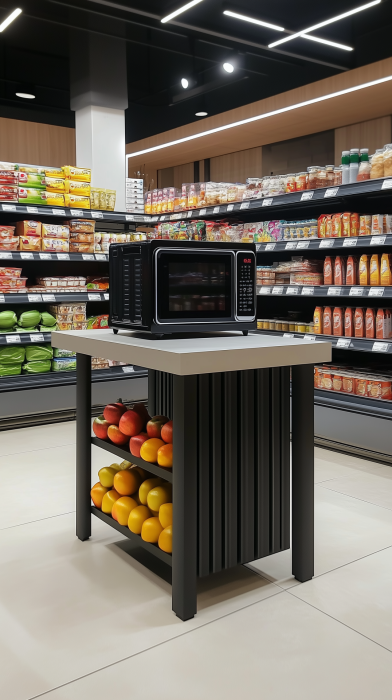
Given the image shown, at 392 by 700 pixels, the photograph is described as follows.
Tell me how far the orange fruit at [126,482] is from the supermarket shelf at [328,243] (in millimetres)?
2297

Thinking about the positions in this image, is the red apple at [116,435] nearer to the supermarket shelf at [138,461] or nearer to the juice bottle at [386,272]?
the supermarket shelf at [138,461]

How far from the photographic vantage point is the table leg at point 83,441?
256 cm

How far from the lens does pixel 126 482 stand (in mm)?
2451

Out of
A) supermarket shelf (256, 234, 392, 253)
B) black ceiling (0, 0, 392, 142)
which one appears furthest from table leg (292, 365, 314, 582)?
black ceiling (0, 0, 392, 142)

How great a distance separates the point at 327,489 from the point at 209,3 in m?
3.50

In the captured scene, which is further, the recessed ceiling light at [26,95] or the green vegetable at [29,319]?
the recessed ceiling light at [26,95]

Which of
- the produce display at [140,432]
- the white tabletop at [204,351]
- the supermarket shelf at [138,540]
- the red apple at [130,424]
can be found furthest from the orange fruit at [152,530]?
the white tabletop at [204,351]

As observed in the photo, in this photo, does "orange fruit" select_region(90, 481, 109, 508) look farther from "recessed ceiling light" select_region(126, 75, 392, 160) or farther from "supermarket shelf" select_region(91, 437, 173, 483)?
"recessed ceiling light" select_region(126, 75, 392, 160)

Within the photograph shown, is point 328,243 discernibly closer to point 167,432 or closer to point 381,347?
point 381,347

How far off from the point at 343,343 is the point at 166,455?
2353 millimetres

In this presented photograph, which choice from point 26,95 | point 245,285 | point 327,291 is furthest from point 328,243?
point 26,95

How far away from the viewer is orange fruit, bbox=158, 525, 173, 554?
2.12 m

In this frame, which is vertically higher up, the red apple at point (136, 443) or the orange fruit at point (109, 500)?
the red apple at point (136, 443)

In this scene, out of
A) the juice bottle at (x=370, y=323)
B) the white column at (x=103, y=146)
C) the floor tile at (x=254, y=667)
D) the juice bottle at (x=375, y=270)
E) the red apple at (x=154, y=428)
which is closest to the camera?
the floor tile at (x=254, y=667)
